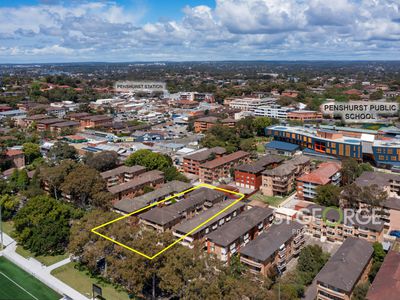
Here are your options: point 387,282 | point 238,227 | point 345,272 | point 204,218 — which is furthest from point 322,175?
point 387,282

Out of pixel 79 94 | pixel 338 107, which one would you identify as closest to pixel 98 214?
pixel 338 107

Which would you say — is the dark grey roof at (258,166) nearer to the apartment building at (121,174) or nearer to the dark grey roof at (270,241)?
the apartment building at (121,174)

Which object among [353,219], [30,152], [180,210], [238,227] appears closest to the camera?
[238,227]

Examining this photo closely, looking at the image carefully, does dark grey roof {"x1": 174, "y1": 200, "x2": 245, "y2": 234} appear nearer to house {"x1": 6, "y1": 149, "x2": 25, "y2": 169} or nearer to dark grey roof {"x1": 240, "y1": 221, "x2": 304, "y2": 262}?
dark grey roof {"x1": 240, "y1": 221, "x2": 304, "y2": 262}

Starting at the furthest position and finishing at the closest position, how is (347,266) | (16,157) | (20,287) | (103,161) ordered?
(16,157) < (103,161) < (20,287) < (347,266)

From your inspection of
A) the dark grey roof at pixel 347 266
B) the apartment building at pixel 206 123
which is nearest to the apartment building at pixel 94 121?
the apartment building at pixel 206 123

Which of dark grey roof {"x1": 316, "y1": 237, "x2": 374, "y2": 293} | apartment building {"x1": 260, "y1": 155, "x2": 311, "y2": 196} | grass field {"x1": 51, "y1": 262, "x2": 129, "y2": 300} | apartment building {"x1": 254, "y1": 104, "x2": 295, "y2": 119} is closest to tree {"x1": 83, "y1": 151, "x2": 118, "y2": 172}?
grass field {"x1": 51, "y1": 262, "x2": 129, "y2": 300}

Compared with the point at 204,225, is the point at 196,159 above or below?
above

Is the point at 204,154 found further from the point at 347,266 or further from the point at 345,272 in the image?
the point at 345,272
